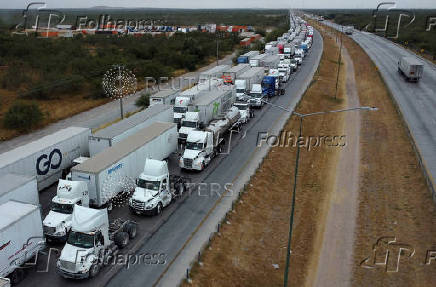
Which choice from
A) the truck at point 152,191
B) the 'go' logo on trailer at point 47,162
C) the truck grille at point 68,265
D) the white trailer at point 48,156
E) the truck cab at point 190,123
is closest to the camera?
the truck grille at point 68,265

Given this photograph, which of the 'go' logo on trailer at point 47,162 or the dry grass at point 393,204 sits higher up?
the 'go' logo on trailer at point 47,162

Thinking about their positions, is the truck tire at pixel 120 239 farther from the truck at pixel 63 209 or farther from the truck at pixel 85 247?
the truck at pixel 63 209

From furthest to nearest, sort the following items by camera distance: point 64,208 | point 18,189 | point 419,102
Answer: point 419,102
point 64,208
point 18,189

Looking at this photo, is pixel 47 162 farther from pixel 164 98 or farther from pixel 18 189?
pixel 164 98

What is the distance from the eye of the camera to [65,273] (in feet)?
59.7

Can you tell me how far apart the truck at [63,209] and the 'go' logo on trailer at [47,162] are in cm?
490

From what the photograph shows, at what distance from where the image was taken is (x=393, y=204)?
1086 inches

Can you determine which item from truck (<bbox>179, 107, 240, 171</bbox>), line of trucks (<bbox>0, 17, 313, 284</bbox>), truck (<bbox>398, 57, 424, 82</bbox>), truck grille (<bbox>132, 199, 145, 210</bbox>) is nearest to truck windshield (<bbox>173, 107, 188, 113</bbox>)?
line of trucks (<bbox>0, 17, 313, 284</bbox>)

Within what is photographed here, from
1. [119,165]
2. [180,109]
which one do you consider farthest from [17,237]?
[180,109]

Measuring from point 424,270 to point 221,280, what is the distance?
11072 millimetres

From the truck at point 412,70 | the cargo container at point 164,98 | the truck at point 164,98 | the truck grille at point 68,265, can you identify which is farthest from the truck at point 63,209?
the truck at point 412,70

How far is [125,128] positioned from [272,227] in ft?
46.7

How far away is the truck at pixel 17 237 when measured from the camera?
17.3 meters

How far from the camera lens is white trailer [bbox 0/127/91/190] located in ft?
81.5
